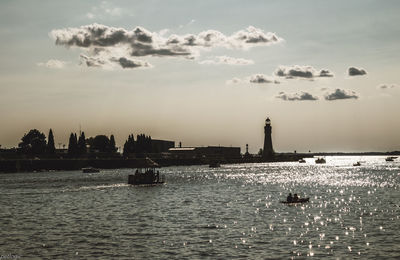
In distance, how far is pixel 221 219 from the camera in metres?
65.2

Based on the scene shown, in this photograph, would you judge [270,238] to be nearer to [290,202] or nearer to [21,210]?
[290,202]

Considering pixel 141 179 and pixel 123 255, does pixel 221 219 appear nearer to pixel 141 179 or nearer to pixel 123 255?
pixel 123 255

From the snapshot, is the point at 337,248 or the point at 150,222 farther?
the point at 150,222

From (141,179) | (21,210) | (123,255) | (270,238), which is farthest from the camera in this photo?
(141,179)

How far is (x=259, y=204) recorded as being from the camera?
85250 millimetres

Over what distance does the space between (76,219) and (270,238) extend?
1039 inches

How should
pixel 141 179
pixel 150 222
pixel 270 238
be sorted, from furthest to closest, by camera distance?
pixel 141 179 → pixel 150 222 → pixel 270 238

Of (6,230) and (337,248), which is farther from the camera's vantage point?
(6,230)

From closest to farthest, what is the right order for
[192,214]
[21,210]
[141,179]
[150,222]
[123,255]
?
[123,255] < [150,222] < [192,214] < [21,210] < [141,179]

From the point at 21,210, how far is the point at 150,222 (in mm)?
24379

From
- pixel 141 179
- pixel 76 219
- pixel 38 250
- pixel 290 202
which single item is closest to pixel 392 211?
pixel 290 202

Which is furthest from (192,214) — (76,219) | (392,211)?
(392,211)

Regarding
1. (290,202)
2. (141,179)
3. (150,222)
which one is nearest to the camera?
(150,222)

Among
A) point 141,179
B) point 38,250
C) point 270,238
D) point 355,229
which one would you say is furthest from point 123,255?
point 141,179
